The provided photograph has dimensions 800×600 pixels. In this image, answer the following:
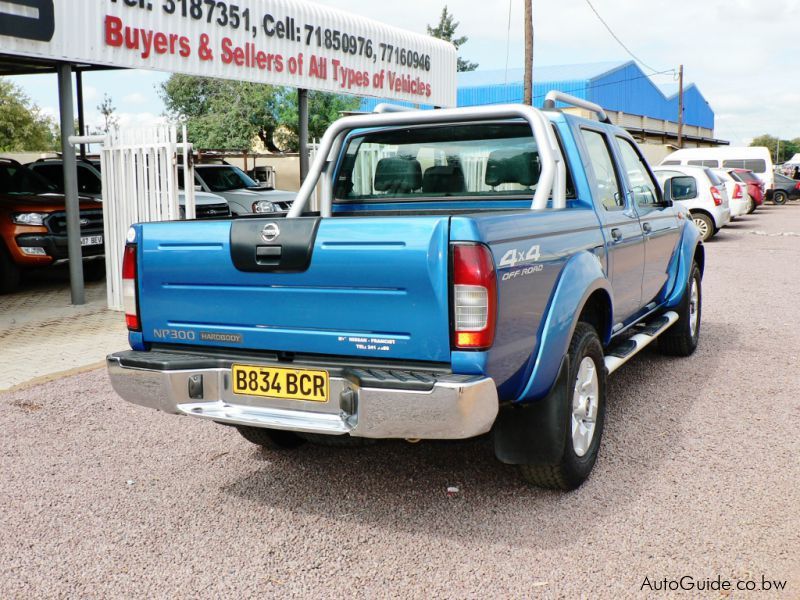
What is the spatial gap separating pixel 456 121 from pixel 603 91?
4566 cm

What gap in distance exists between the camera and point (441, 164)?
5.04m

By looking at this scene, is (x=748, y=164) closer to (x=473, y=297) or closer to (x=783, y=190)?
(x=783, y=190)

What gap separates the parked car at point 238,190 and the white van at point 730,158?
1745cm

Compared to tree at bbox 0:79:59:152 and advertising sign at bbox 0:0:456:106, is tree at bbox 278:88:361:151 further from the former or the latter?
advertising sign at bbox 0:0:456:106

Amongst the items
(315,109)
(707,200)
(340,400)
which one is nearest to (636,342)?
(340,400)

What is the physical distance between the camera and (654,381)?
626 centimetres

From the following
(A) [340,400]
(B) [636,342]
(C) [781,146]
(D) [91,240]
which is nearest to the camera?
(A) [340,400]

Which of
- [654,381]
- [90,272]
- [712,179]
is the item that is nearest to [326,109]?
[712,179]

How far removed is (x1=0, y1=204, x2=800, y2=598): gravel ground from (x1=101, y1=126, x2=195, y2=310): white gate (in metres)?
3.62

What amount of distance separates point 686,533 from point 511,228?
153 centimetres

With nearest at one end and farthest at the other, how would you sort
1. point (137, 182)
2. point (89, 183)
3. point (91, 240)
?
point (137, 182) → point (91, 240) → point (89, 183)

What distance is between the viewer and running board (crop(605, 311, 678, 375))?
4785 mm

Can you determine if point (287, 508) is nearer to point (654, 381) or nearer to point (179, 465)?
point (179, 465)

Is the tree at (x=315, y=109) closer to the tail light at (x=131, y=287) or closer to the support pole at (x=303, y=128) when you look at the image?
the support pole at (x=303, y=128)
